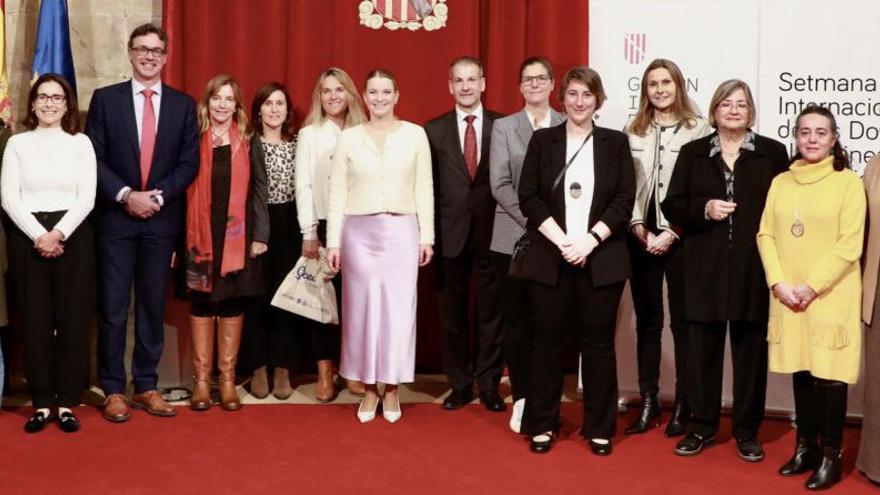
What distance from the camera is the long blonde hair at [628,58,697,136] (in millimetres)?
4348

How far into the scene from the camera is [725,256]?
4023mm

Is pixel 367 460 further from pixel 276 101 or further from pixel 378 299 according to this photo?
pixel 276 101

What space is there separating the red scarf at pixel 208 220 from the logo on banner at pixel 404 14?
1.11m

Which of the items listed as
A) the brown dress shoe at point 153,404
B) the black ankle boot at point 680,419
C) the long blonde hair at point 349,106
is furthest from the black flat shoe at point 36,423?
the black ankle boot at point 680,419

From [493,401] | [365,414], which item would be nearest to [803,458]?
[493,401]

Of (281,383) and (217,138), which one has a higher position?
(217,138)

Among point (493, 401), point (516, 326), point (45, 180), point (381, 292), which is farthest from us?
point (493, 401)

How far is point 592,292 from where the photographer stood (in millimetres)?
4012

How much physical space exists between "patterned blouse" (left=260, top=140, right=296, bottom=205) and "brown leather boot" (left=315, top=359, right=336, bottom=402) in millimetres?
851

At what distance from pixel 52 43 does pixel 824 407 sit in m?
4.01

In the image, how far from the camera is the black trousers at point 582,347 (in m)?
4.02

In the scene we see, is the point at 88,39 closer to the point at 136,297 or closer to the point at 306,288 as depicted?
the point at 136,297

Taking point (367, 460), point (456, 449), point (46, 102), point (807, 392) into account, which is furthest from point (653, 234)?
point (46, 102)

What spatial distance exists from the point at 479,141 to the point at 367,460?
1.63m
